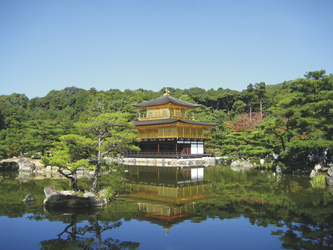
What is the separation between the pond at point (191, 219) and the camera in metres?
8.48

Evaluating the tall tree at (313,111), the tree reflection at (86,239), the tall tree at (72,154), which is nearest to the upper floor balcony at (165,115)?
the tall tree at (313,111)

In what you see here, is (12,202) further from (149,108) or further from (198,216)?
(149,108)

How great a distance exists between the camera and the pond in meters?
8.48

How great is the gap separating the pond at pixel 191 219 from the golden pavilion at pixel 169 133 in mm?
18526

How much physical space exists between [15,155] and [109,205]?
2984 centimetres

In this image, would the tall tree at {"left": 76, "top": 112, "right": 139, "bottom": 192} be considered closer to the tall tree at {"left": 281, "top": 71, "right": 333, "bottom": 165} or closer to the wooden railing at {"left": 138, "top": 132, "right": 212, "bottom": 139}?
the tall tree at {"left": 281, "top": 71, "right": 333, "bottom": 165}

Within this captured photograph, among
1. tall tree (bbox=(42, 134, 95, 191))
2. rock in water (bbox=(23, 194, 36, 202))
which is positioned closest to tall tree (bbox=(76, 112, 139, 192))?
tall tree (bbox=(42, 134, 95, 191))

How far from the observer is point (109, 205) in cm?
1280

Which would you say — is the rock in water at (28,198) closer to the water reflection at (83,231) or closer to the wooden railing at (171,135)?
the water reflection at (83,231)

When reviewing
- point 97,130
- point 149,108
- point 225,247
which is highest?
point 149,108

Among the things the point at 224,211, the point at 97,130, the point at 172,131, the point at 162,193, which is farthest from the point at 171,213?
the point at 172,131

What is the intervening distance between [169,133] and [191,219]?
997 inches

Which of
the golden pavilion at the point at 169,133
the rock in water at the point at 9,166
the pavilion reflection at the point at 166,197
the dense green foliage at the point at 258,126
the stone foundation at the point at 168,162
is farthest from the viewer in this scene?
the golden pavilion at the point at 169,133

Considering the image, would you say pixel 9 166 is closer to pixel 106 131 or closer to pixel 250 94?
pixel 106 131
